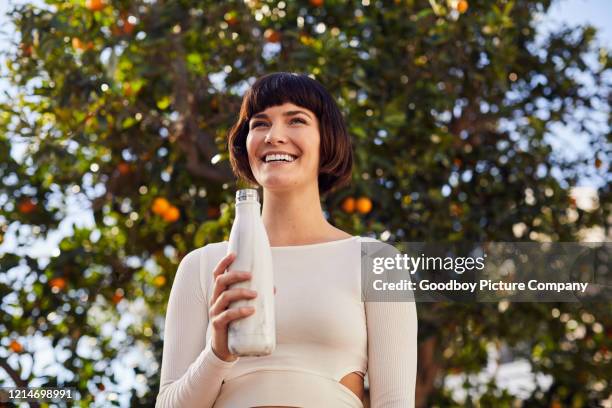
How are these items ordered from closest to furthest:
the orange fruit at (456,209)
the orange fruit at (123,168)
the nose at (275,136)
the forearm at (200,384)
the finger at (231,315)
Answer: the finger at (231,315)
the forearm at (200,384)
the nose at (275,136)
the orange fruit at (123,168)
the orange fruit at (456,209)

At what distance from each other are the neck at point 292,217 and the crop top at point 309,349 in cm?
7

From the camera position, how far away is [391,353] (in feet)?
5.45

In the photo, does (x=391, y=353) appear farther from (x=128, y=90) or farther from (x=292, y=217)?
(x=128, y=90)

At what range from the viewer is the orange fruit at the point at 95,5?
3.37 metres

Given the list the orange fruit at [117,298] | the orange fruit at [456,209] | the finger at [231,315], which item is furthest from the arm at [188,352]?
the orange fruit at [456,209]

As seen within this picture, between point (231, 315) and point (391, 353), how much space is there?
42 cm

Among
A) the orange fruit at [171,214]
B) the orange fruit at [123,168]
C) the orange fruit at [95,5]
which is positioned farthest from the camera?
the orange fruit at [123,168]

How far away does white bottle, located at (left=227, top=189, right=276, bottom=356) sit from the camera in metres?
1.38

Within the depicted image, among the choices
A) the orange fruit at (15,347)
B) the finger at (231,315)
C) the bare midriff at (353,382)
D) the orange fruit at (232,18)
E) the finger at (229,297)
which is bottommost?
the bare midriff at (353,382)

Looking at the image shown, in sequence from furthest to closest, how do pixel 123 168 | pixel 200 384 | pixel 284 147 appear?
pixel 123 168
pixel 284 147
pixel 200 384

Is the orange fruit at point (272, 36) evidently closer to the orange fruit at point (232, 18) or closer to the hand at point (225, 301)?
the orange fruit at point (232, 18)

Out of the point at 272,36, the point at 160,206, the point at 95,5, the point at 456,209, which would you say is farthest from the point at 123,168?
the point at 456,209

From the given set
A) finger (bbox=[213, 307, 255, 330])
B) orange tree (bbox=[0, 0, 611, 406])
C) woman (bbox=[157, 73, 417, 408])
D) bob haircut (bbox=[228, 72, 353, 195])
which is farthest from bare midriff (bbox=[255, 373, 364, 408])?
orange tree (bbox=[0, 0, 611, 406])

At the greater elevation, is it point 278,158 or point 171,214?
point 171,214
